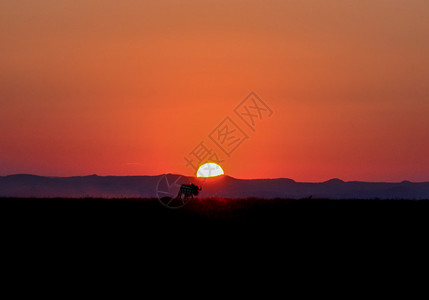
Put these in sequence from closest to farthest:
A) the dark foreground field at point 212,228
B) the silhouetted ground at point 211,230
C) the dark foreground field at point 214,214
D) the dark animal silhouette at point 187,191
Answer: the silhouetted ground at point 211,230 → the dark foreground field at point 212,228 → the dark foreground field at point 214,214 → the dark animal silhouette at point 187,191

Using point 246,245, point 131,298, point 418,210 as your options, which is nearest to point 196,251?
point 246,245

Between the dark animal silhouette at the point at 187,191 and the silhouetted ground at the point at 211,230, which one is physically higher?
the dark animal silhouette at the point at 187,191

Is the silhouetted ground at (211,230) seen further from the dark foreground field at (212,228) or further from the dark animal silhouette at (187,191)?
the dark animal silhouette at (187,191)

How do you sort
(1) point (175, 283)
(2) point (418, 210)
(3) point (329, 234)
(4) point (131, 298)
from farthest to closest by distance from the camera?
(2) point (418, 210) < (3) point (329, 234) < (1) point (175, 283) < (4) point (131, 298)

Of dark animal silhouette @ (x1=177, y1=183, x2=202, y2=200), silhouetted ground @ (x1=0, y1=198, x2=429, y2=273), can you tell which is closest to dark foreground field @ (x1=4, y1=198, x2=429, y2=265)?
silhouetted ground @ (x1=0, y1=198, x2=429, y2=273)

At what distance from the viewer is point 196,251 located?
86.2ft

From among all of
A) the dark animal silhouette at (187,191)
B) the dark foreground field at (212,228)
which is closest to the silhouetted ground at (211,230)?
the dark foreground field at (212,228)

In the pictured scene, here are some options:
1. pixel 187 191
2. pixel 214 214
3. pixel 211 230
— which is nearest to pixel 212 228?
pixel 211 230

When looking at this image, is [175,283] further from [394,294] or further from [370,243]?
[370,243]

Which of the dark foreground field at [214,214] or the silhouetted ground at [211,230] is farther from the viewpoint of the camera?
the dark foreground field at [214,214]

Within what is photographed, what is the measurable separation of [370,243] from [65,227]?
47.8 feet

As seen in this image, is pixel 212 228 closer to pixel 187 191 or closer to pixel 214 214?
pixel 214 214

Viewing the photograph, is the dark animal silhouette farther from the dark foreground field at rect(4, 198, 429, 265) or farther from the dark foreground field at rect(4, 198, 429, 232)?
the dark foreground field at rect(4, 198, 429, 265)

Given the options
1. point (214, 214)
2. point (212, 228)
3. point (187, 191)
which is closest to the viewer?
point (212, 228)
